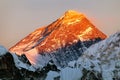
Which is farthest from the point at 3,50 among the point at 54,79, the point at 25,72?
the point at 54,79

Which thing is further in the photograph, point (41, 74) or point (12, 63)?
point (41, 74)

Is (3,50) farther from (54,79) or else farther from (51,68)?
(51,68)

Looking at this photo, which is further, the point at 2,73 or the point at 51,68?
the point at 51,68

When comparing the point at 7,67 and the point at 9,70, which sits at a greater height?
the point at 7,67

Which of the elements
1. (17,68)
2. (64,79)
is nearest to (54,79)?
(64,79)

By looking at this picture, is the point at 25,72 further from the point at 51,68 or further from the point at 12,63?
the point at 51,68

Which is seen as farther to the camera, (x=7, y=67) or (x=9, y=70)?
(x=9, y=70)

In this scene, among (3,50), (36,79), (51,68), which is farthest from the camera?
(51,68)

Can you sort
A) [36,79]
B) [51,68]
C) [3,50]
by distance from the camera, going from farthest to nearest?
[51,68]
[36,79]
[3,50]

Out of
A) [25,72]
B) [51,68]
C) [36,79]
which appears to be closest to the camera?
[25,72]
